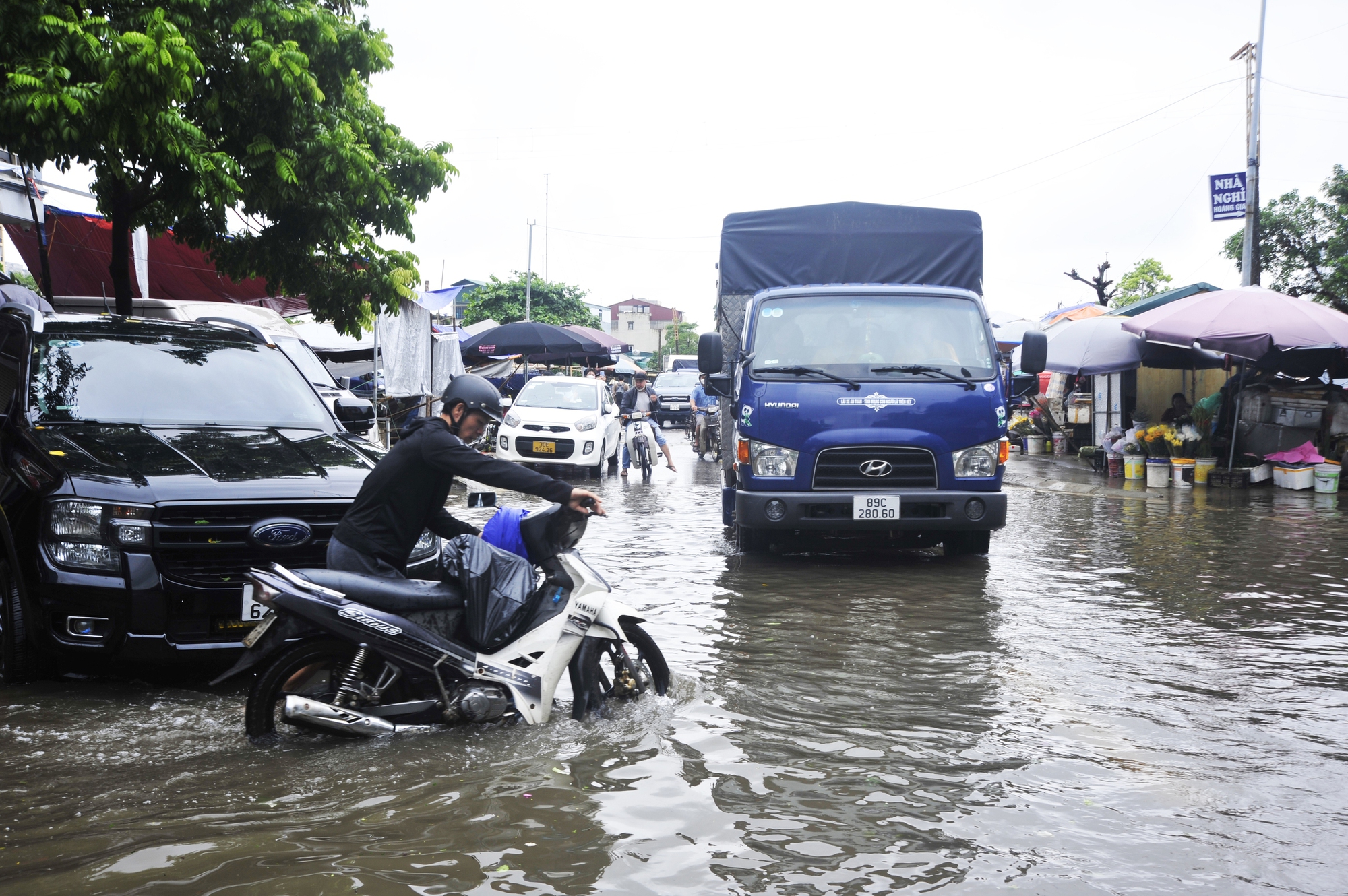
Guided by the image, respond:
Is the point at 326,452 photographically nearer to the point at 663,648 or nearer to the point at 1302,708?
the point at 663,648

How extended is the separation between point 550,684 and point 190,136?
283 inches

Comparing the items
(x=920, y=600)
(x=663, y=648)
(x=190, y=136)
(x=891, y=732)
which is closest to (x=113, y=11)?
(x=190, y=136)

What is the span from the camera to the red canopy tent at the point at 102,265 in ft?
60.8

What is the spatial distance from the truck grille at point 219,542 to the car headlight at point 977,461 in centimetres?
498

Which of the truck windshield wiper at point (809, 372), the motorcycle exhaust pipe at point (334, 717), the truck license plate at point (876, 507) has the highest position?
the truck windshield wiper at point (809, 372)

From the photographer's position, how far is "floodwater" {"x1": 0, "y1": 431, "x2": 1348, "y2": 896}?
3.21 m

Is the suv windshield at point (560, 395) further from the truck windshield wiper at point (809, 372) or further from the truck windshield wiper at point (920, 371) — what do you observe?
the truck windshield wiper at point (920, 371)

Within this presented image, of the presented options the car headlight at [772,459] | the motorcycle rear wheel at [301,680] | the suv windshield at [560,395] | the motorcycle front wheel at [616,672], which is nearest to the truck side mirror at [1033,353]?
the car headlight at [772,459]

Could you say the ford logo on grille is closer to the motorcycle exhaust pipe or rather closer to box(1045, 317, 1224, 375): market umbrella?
the motorcycle exhaust pipe

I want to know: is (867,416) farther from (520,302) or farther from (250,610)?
(520,302)

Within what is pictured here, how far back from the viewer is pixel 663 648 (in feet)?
19.8

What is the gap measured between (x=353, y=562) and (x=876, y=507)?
4662 millimetres

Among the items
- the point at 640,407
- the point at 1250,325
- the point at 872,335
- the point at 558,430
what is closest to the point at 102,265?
the point at 558,430

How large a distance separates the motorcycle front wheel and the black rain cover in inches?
12.7
